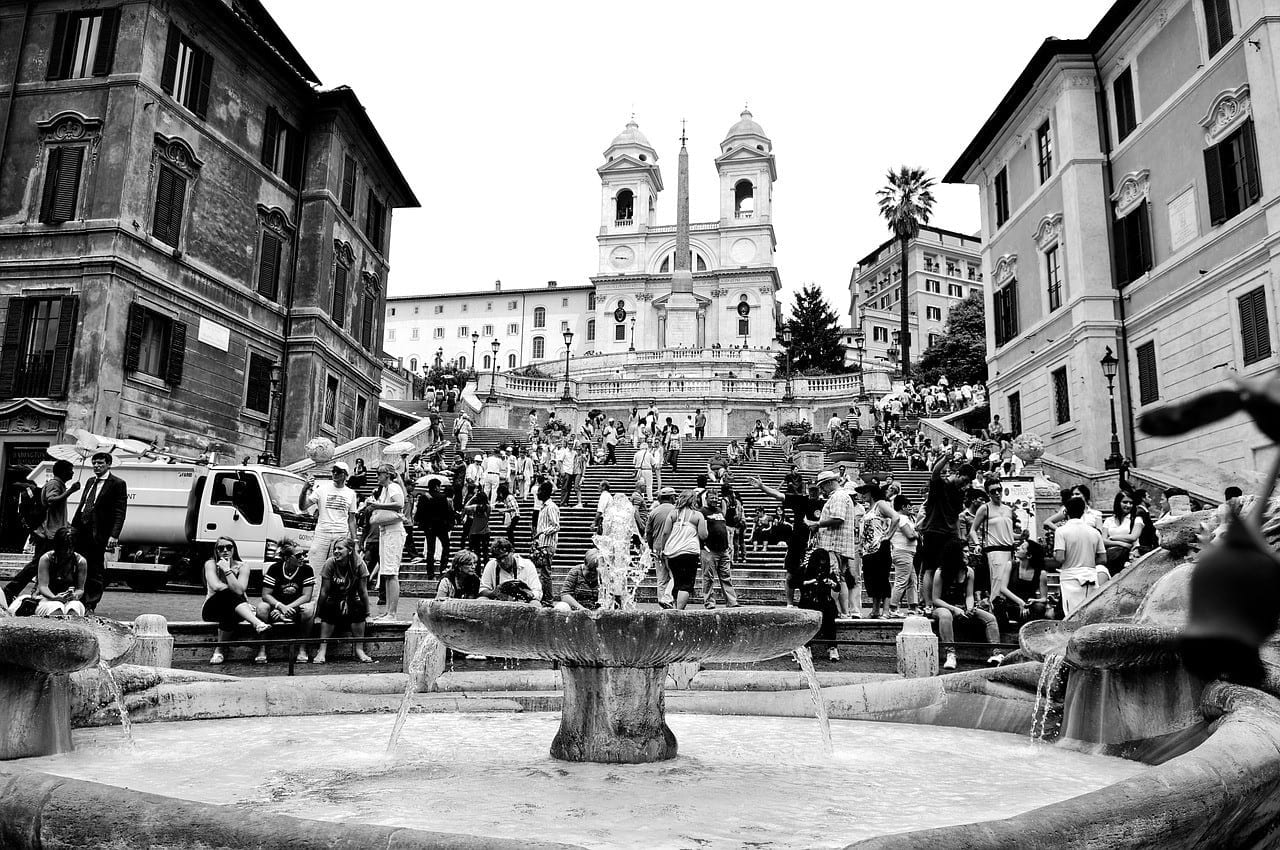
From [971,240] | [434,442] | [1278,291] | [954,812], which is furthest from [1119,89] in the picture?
[971,240]

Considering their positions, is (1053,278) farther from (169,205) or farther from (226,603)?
(226,603)

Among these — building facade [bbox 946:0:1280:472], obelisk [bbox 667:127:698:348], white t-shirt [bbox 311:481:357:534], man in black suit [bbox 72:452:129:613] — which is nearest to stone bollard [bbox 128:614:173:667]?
man in black suit [bbox 72:452:129:613]

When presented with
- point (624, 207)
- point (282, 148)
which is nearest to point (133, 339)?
point (282, 148)

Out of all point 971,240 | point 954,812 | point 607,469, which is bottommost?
point 954,812

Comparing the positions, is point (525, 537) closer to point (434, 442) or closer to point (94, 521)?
point (94, 521)

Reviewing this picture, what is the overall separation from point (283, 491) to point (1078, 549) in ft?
44.0

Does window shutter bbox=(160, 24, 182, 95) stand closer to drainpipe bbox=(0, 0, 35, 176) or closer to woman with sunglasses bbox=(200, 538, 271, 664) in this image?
drainpipe bbox=(0, 0, 35, 176)

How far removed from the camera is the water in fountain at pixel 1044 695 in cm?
603

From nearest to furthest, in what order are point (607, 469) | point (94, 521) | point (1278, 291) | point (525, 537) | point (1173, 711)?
point (1173, 711), point (94, 521), point (1278, 291), point (525, 537), point (607, 469)

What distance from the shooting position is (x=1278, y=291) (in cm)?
1964

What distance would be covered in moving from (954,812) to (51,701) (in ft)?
15.7

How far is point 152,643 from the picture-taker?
862cm

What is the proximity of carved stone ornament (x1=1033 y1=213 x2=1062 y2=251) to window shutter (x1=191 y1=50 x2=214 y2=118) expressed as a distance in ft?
79.8

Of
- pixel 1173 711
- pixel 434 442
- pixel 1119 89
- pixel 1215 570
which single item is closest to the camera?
pixel 1215 570
